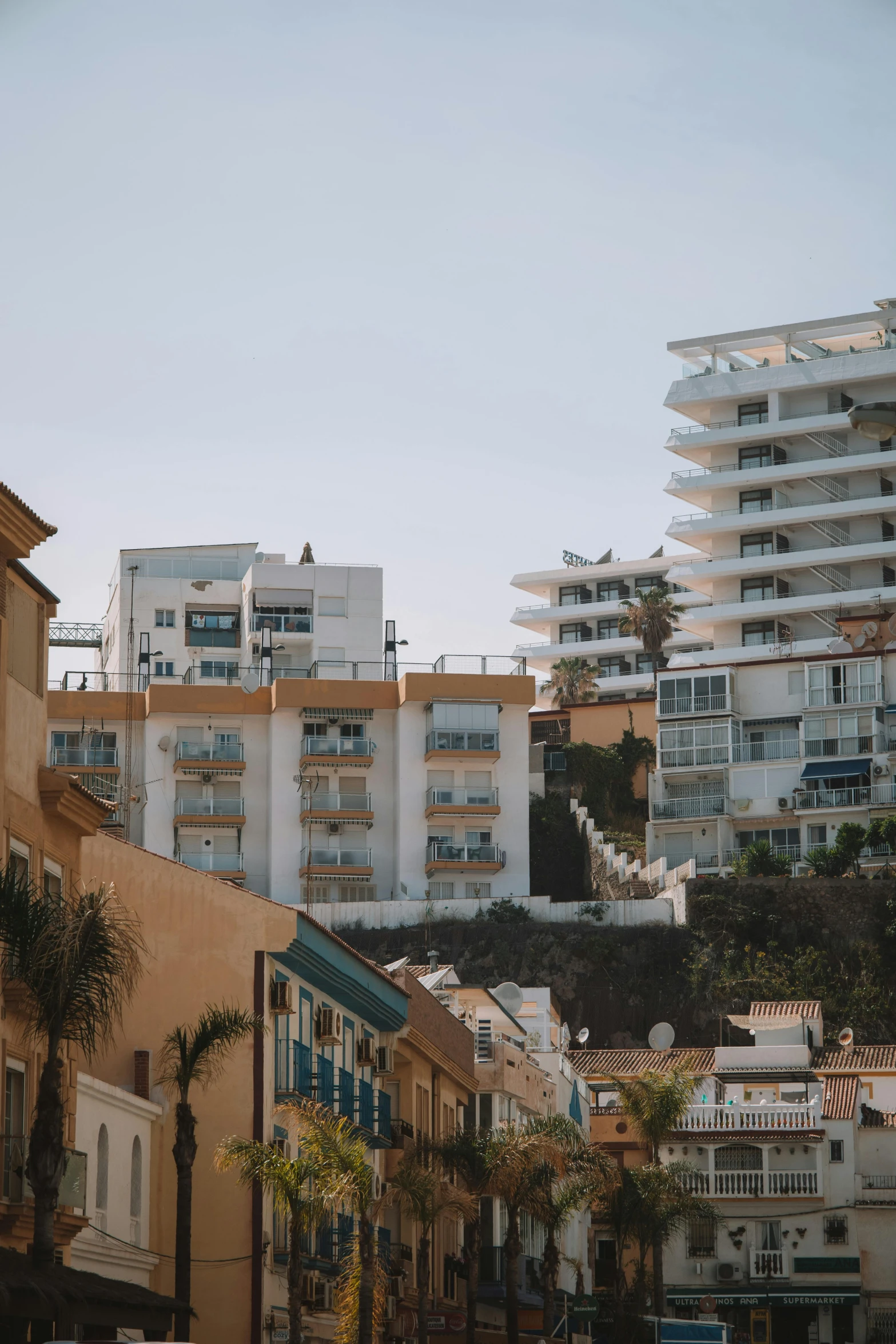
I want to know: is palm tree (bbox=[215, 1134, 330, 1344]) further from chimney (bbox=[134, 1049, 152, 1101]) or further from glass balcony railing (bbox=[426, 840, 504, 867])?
glass balcony railing (bbox=[426, 840, 504, 867])

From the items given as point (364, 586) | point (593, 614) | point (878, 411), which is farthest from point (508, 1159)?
point (593, 614)

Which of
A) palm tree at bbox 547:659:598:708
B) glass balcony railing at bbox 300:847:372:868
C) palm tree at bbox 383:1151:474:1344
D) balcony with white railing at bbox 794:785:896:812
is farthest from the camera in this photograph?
palm tree at bbox 547:659:598:708

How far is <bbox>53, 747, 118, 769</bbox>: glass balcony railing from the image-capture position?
98688 millimetres

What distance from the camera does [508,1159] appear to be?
138ft

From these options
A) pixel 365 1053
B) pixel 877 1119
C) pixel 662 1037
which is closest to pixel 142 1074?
pixel 365 1053

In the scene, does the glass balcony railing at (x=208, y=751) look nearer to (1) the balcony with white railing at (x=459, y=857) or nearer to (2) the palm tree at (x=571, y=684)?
(1) the balcony with white railing at (x=459, y=857)

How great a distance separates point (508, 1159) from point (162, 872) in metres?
9.42

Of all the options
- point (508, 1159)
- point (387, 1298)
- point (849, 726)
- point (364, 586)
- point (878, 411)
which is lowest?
point (387, 1298)

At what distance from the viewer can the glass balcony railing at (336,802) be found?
9775 cm

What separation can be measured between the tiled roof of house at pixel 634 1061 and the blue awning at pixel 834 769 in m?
23.4

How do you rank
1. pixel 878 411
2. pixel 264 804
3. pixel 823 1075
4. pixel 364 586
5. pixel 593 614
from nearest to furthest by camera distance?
pixel 878 411 < pixel 823 1075 < pixel 264 804 < pixel 364 586 < pixel 593 614

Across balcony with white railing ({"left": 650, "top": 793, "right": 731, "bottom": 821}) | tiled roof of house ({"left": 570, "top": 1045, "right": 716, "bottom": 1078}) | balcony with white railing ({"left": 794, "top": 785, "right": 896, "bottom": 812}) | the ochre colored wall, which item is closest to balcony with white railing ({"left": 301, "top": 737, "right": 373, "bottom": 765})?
balcony with white railing ({"left": 650, "top": 793, "right": 731, "bottom": 821})

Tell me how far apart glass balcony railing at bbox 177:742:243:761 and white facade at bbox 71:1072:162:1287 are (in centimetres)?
6385

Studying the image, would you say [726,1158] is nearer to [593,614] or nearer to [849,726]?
[849,726]
